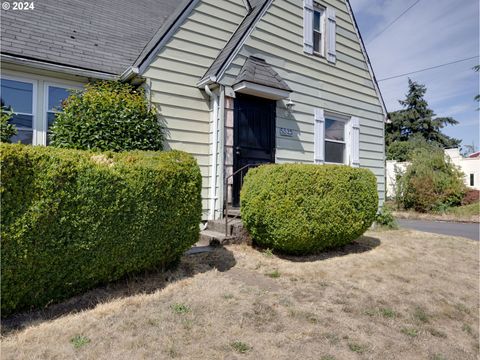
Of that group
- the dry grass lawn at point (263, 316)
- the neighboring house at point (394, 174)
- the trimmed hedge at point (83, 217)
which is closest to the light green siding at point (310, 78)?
the trimmed hedge at point (83, 217)

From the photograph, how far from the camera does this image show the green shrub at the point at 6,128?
4.70m

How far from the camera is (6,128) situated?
15.7 feet

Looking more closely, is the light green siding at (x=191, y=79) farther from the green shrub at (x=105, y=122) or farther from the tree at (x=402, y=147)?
the tree at (x=402, y=147)

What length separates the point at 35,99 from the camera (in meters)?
5.41

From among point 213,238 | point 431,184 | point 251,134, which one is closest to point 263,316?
point 213,238

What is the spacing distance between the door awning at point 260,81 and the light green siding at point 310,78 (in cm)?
16

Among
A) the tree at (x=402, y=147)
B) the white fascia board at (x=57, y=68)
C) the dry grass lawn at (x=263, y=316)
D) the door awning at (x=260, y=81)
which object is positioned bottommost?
the dry grass lawn at (x=263, y=316)

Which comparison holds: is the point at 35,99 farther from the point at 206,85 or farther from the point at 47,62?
the point at 206,85

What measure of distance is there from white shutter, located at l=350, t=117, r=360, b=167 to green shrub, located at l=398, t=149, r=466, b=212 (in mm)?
8305

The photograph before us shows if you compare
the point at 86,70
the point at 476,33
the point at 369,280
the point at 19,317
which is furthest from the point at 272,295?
the point at 476,33

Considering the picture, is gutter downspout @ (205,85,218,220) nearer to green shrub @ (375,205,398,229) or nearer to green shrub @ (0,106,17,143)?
green shrub @ (0,106,17,143)

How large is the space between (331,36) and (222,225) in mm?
6075

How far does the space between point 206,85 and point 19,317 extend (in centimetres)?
483

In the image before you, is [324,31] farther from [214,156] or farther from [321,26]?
[214,156]
